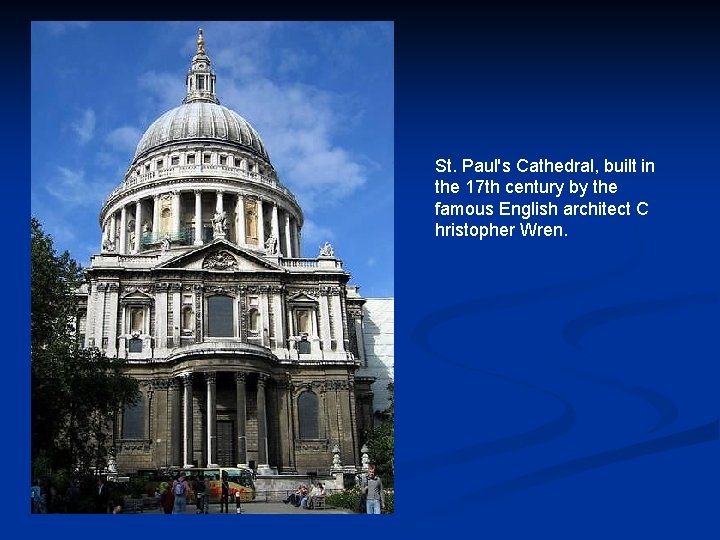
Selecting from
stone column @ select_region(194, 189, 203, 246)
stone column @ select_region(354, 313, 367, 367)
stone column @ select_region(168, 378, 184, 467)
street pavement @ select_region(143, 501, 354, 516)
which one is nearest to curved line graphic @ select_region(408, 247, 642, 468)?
street pavement @ select_region(143, 501, 354, 516)

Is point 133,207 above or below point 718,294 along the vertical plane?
above

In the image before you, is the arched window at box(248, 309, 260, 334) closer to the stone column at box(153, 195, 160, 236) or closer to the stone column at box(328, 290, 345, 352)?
the stone column at box(328, 290, 345, 352)

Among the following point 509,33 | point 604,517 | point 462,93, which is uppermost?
point 509,33

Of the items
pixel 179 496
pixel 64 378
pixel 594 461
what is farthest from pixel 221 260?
pixel 594 461

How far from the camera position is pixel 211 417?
2769 centimetres

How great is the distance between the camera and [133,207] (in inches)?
1511

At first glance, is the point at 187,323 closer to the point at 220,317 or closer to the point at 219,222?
the point at 220,317

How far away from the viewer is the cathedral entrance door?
25.9 m

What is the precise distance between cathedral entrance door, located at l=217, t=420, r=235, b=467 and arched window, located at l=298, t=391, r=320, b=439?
9.29 feet

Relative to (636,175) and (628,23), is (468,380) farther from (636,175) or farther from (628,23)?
(628,23)

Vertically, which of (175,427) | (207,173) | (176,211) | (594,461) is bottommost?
(594,461)

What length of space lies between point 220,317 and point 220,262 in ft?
7.22

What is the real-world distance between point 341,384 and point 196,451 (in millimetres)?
6772

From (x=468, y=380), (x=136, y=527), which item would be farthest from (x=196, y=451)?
(x=468, y=380)
